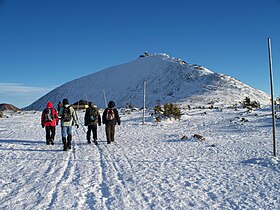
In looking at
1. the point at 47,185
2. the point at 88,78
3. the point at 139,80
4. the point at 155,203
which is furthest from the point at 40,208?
the point at 88,78

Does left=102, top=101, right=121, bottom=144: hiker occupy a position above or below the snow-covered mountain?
below

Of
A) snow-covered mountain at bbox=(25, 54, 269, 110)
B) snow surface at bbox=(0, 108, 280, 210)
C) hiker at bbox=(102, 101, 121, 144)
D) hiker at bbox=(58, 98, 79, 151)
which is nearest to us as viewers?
snow surface at bbox=(0, 108, 280, 210)

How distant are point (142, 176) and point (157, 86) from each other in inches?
2752

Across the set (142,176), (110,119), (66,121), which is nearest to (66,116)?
(66,121)

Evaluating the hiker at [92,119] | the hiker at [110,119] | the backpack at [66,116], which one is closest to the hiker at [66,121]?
the backpack at [66,116]

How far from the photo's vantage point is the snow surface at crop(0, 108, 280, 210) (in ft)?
14.3

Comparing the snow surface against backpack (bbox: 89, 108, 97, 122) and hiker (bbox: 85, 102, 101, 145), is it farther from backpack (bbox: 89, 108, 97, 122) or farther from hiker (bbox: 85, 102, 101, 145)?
backpack (bbox: 89, 108, 97, 122)

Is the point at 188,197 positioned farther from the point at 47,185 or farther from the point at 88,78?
the point at 88,78

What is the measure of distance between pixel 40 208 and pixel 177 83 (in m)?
69.9

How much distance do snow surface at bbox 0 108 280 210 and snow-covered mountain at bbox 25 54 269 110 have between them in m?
42.7

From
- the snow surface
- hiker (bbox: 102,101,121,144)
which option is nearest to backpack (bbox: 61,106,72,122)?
the snow surface

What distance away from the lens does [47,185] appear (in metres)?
5.23

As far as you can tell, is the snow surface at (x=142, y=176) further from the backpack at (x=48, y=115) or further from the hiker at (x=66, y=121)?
the backpack at (x=48, y=115)

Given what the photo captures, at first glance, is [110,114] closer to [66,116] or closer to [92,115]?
[92,115]
